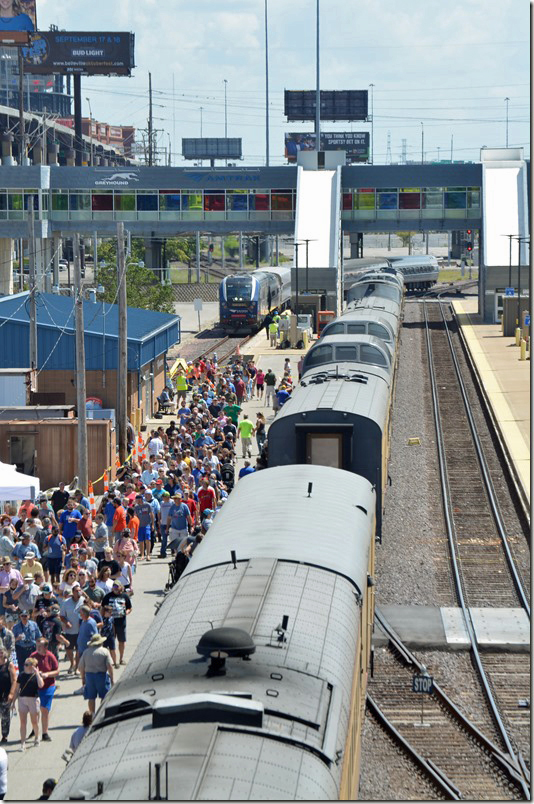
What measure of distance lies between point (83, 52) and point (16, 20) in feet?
42.0

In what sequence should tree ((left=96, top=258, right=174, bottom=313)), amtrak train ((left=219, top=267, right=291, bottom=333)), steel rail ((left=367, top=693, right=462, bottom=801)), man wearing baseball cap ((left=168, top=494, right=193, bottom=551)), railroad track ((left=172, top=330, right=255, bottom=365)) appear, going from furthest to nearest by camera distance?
1. amtrak train ((left=219, top=267, right=291, bottom=333))
2. tree ((left=96, top=258, right=174, bottom=313))
3. railroad track ((left=172, top=330, right=255, bottom=365))
4. man wearing baseball cap ((left=168, top=494, right=193, bottom=551))
5. steel rail ((left=367, top=693, right=462, bottom=801))

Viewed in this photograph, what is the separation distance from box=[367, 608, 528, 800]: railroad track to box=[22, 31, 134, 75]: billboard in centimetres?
8035

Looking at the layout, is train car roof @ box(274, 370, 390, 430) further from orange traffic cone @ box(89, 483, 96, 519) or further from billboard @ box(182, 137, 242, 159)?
billboard @ box(182, 137, 242, 159)

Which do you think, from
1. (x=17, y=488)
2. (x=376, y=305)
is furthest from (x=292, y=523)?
(x=376, y=305)

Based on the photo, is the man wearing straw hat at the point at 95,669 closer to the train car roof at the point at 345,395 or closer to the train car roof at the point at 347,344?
the train car roof at the point at 345,395

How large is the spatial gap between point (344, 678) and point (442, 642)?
27.0ft

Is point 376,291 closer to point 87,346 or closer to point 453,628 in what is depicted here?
point 87,346

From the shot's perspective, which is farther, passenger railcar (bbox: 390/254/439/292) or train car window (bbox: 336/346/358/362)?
passenger railcar (bbox: 390/254/439/292)

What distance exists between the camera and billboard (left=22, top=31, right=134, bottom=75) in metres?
90.6

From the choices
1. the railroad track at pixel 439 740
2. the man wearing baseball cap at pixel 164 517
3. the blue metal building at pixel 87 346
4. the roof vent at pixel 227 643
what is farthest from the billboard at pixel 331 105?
the roof vent at pixel 227 643

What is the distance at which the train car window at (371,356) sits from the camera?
2620 cm

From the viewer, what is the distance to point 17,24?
7831 cm

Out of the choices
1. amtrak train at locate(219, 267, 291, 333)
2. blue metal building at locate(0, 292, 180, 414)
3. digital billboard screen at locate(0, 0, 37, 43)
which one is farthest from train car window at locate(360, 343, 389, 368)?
digital billboard screen at locate(0, 0, 37, 43)

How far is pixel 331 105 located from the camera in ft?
454
